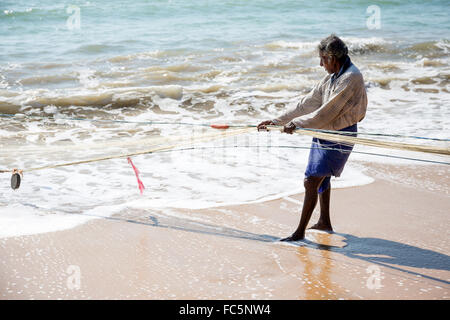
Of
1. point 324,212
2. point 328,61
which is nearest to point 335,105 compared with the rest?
point 328,61

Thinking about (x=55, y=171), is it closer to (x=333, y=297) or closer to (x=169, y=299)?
(x=169, y=299)

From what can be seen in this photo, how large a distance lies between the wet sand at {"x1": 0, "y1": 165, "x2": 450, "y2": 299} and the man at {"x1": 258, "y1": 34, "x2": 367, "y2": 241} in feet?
1.20

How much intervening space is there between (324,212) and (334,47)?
1146mm

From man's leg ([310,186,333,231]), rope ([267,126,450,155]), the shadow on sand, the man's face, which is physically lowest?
the shadow on sand

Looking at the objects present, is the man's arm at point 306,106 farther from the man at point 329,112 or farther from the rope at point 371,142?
the rope at point 371,142

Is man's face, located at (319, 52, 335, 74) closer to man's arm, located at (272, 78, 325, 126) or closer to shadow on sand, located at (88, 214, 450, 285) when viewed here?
man's arm, located at (272, 78, 325, 126)

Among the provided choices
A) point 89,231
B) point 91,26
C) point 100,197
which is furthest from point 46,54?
point 89,231

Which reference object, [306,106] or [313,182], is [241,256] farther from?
[306,106]

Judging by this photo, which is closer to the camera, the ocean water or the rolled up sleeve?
the rolled up sleeve

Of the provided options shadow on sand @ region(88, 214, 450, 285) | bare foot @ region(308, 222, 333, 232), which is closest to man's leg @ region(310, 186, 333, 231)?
bare foot @ region(308, 222, 333, 232)

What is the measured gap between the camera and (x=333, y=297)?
2.68 m

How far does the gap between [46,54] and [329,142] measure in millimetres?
10772

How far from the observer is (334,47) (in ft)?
10.2

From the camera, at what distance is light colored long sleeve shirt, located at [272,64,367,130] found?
3.09 meters
